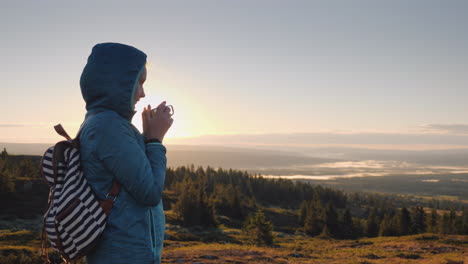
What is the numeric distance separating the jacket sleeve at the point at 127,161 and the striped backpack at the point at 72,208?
0.47 feet

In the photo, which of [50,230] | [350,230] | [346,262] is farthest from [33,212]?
[350,230]

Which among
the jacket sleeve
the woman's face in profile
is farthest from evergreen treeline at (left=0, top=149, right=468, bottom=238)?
the jacket sleeve

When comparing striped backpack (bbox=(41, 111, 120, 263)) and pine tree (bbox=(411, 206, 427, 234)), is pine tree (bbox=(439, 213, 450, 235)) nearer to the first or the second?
pine tree (bbox=(411, 206, 427, 234))

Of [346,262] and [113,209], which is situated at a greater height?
[113,209]

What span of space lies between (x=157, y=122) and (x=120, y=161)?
645 mm

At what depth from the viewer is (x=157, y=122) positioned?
10.6 feet

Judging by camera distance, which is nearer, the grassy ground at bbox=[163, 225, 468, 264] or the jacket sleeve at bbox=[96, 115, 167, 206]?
the jacket sleeve at bbox=[96, 115, 167, 206]

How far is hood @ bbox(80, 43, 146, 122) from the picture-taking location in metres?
2.94

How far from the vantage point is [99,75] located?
2930 millimetres

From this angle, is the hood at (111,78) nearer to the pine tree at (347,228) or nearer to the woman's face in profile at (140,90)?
the woman's face in profile at (140,90)

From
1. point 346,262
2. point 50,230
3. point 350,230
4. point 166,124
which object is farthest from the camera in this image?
point 350,230

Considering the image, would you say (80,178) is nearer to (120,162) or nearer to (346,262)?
(120,162)

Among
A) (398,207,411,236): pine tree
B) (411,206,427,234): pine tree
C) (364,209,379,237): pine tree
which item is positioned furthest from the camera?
(364,209,379,237): pine tree

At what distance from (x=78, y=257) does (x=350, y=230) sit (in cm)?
8980
